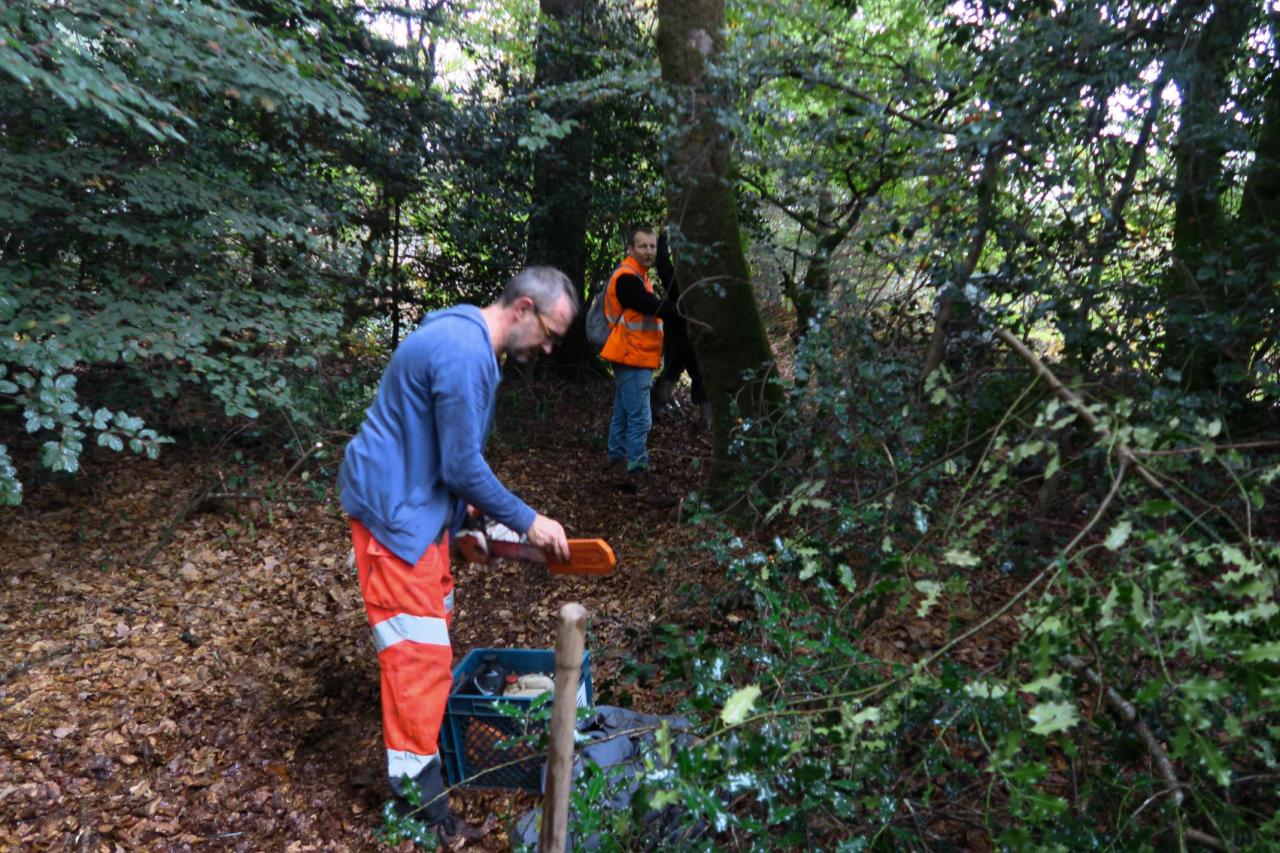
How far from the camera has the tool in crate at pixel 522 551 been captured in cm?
277

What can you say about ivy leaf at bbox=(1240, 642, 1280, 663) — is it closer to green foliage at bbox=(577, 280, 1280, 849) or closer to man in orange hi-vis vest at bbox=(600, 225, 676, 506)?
green foliage at bbox=(577, 280, 1280, 849)

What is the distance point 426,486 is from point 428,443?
0.14 metres

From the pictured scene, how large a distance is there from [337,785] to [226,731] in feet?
2.18

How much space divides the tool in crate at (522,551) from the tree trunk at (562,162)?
4566mm

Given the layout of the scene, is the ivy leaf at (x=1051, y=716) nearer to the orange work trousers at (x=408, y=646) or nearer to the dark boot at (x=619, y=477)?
the orange work trousers at (x=408, y=646)

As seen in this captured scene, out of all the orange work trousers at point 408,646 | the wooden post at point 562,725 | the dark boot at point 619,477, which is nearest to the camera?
the wooden post at point 562,725

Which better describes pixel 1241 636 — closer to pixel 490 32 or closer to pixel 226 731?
pixel 226 731

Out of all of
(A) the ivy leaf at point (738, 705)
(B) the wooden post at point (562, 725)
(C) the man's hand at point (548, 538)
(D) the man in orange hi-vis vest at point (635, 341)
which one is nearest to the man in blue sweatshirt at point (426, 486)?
(C) the man's hand at point (548, 538)

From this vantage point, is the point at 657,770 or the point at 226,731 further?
the point at 226,731

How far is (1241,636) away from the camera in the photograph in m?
1.48

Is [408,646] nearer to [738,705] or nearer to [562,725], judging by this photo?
[562,725]

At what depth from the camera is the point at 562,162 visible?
7.03 metres

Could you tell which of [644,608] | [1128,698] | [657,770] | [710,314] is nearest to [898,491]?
[1128,698]

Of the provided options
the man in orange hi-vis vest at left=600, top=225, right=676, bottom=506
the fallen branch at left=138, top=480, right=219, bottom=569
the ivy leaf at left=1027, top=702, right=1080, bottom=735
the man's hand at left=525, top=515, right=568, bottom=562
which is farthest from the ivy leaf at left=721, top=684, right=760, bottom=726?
the fallen branch at left=138, top=480, right=219, bottom=569
